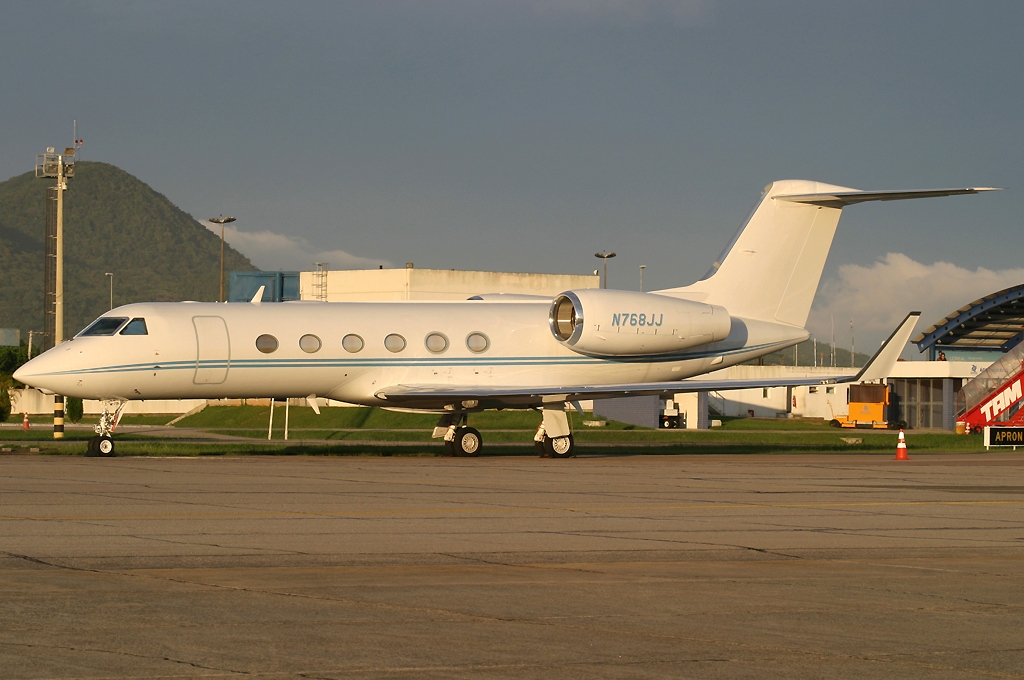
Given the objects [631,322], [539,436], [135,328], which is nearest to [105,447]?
[135,328]

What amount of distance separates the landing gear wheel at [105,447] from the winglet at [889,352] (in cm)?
1589

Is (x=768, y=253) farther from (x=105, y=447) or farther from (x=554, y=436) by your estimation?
(x=105, y=447)

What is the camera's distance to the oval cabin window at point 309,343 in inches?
986

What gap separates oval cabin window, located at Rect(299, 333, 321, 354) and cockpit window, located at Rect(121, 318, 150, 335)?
324cm

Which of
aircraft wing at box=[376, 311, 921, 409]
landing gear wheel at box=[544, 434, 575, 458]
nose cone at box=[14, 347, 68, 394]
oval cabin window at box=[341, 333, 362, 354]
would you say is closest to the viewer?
nose cone at box=[14, 347, 68, 394]

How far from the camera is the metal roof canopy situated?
5741 cm

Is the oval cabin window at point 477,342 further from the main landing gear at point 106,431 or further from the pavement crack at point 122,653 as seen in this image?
the pavement crack at point 122,653

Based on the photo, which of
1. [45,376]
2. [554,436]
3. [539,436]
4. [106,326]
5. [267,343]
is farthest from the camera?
[539,436]

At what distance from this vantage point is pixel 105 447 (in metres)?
23.7

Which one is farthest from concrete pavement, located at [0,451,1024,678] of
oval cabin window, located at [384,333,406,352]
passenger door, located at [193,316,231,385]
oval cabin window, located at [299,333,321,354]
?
oval cabin window, located at [384,333,406,352]

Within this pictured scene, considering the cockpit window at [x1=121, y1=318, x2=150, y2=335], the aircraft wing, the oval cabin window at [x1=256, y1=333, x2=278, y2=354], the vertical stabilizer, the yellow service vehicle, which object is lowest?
the yellow service vehicle

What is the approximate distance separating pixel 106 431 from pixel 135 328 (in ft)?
7.40

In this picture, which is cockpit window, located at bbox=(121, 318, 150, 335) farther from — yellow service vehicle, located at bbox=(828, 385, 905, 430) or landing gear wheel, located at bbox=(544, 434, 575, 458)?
yellow service vehicle, located at bbox=(828, 385, 905, 430)

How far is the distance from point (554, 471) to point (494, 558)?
35.3ft
